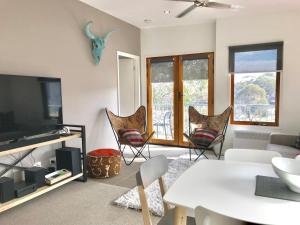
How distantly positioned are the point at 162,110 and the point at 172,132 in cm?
54

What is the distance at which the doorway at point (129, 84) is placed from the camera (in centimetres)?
552

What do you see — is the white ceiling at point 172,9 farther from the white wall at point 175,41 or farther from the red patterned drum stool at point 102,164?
the red patterned drum stool at point 102,164

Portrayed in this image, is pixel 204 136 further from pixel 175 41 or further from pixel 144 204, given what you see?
pixel 144 204

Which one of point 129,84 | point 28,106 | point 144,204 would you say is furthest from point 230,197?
point 129,84

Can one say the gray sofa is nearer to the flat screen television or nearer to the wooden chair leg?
the wooden chair leg

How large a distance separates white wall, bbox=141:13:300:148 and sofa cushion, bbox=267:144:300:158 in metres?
1.05

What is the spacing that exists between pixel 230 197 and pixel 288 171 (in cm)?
46

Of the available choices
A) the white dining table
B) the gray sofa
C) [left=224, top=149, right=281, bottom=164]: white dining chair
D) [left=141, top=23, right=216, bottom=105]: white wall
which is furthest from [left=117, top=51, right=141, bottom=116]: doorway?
the white dining table

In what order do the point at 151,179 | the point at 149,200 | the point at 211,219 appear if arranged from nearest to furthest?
the point at 211,219
the point at 151,179
the point at 149,200

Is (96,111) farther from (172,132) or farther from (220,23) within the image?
(220,23)

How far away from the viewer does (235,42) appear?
4574 mm

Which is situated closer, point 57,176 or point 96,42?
point 57,176

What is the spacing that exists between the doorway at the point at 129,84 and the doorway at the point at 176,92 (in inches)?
10.7

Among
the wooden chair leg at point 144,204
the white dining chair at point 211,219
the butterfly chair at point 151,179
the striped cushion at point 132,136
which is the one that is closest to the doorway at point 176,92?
the striped cushion at point 132,136
